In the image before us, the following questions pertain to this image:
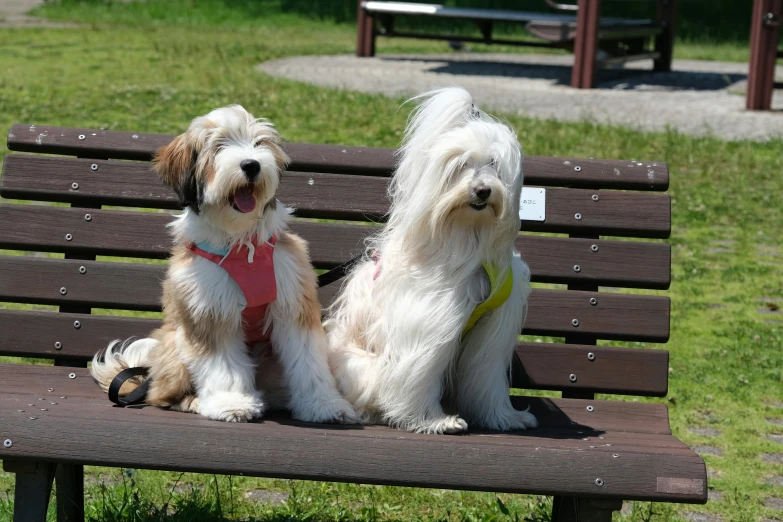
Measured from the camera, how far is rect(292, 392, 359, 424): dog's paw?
329 centimetres

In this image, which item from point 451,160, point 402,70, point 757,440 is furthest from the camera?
point 402,70

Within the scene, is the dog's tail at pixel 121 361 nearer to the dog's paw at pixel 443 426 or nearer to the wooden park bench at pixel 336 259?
the wooden park bench at pixel 336 259

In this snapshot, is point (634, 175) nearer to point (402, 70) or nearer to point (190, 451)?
point (190, 451)

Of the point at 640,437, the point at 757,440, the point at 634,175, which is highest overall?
the point at 634,175

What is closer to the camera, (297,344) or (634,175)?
(297,344)

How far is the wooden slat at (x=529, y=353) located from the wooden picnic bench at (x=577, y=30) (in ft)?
33.9

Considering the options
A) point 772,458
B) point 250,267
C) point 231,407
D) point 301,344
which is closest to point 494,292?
point 301,344

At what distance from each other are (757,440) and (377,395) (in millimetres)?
2199

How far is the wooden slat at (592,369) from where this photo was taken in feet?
12.6

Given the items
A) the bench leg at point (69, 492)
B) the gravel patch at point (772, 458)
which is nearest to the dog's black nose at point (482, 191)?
the bench leg at point (69, 492)

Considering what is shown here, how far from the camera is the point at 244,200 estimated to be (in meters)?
3.20

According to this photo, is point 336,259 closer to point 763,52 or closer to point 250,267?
point 250,267

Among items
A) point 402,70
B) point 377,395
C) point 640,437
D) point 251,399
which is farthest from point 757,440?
point 402,70

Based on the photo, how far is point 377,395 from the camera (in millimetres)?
3385
